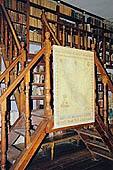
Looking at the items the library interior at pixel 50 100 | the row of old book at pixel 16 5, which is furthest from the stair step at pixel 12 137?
the row of old book at pixel 16 5

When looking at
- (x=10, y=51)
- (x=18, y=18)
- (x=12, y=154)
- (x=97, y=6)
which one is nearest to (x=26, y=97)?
(x=12, y=154)

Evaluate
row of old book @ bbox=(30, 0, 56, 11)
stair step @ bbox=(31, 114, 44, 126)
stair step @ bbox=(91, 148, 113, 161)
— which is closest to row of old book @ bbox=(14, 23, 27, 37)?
row of old book @ bbox=(30, 0, 56, 11)

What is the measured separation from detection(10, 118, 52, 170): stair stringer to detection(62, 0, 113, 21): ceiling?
3.42 metres

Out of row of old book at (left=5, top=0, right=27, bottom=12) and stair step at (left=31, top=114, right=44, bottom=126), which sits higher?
row of old book at (left=5, top=0, right=27, bottom=12)

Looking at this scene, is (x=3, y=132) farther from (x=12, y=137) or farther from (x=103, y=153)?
(x=103, y=153)

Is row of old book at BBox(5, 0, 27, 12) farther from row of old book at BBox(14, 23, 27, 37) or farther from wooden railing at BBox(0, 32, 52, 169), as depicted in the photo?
wooden railing at BBox(0, 32, 52, 169)

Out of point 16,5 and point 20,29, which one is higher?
point 16,5

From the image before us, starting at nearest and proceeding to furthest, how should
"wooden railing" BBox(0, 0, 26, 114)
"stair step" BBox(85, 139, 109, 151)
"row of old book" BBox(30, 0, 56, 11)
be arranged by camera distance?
"wooden railing" BBox(0, 0, 26, 114), "stair step" BBox(85, 139, 109, 151), "row of old book" BBox(30, 0, 56, 11)

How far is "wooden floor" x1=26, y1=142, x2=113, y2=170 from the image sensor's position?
9.82ft

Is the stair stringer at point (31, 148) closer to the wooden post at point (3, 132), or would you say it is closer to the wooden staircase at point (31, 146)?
the wooden staircase at point (31, 146)

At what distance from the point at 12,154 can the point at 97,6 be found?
4.03m

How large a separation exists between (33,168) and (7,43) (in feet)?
7.25

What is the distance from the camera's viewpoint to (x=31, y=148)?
1976 millimetres

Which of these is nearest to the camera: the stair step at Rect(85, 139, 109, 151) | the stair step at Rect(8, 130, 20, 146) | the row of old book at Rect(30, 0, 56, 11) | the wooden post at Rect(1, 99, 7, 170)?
the wooden post at Rect(1, 99, 7, 170)
